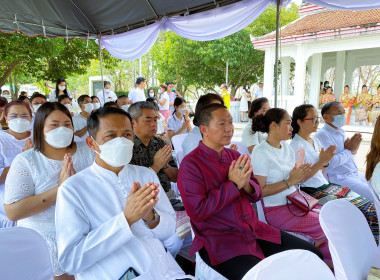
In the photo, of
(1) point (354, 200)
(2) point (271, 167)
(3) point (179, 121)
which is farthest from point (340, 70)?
(2) point (271, 167)

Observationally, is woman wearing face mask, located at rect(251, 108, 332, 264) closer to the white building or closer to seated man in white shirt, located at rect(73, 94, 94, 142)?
seated man in white shirt, located at rect(73, 94, 94, 142)

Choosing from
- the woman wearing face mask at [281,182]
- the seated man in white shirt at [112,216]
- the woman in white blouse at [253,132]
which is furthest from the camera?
the woman in white blouse at [253,132]

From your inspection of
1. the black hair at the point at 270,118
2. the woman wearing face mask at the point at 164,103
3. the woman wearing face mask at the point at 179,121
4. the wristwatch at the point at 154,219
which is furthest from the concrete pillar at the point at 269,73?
the wristwatch at the point at 154,219

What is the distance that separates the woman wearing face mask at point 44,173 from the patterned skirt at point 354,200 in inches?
89.8

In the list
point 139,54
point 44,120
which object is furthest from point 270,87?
point 44,120

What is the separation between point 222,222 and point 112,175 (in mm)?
822

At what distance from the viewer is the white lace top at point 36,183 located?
6.42ft

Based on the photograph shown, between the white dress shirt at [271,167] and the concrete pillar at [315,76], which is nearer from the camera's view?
the white dress shirt at [271,167]

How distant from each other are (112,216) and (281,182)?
5.36 feet

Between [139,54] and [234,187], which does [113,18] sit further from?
[234,187]

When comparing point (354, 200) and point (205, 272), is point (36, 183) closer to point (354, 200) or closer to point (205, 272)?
point (205, 272)

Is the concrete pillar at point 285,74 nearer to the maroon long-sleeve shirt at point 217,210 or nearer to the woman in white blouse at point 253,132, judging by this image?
the woman in white blouse at point 253,132

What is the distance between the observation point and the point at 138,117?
2.92 m

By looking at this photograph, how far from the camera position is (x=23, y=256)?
1.31 m
